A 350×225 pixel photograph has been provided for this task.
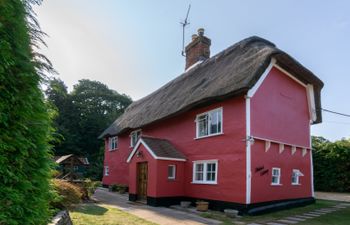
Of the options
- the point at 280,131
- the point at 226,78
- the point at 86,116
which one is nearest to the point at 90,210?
the point at 226,78

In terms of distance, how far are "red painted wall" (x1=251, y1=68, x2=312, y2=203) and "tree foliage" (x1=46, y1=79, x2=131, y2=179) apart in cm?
2469

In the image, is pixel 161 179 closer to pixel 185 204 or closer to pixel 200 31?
pixel 185 204

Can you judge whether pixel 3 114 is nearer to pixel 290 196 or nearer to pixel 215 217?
pixel 215 217

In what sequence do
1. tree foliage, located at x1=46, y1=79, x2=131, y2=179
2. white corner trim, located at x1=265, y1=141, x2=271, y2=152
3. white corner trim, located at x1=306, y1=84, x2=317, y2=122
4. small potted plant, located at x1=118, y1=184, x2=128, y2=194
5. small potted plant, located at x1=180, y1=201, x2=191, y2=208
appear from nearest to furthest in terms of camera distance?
white corner trim, located at x1=265, y1=141, x2=271, y2=152 < small potted plant, located at x1=180, y1=201, x2=191, y2=208 < white corner trim, located at x1=306, y1=84, x2=317, y2=122 < small potted plant, located at x1=118, y1=184, x2=128, y2=194 < tree foliage, located at x1=46, y1=79, x2=131, y2=179

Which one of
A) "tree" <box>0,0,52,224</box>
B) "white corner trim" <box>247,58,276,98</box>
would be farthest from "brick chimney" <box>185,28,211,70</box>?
"tree" <box>0,0,52,224</box>

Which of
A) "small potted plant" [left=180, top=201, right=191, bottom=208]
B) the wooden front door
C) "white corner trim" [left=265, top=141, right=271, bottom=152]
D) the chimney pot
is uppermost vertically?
the chimney pot

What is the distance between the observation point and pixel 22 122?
356 centimetres

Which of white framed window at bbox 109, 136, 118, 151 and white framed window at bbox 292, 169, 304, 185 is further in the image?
white framed window at bbox 109, 136, 118, 151

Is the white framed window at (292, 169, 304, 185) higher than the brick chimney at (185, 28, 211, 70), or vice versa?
the brick chimney at (185, 28, 211, 70)

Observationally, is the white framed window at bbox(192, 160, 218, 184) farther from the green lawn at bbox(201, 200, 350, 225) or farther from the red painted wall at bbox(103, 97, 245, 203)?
the green lawn at bbox(201, 200, 350, 225)

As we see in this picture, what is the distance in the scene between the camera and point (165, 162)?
15.2 meters

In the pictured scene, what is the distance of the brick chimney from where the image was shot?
21.6 meters

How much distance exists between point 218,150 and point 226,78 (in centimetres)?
330

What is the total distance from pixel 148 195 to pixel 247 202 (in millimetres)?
5237
